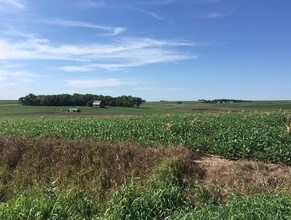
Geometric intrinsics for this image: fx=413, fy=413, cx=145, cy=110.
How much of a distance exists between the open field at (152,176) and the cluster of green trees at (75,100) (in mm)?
66940

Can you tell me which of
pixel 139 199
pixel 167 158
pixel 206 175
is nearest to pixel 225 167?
pixel 206 175

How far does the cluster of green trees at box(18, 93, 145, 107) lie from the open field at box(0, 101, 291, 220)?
2635 inches

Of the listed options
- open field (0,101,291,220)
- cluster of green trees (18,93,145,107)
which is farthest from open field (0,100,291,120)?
open field (0,101,291,220)

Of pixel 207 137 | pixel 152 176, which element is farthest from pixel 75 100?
pixel 152 176

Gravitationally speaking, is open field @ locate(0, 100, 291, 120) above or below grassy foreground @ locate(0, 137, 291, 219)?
above

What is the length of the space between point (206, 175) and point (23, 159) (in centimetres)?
647

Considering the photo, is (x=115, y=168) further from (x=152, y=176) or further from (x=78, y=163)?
(x=152, y=176)

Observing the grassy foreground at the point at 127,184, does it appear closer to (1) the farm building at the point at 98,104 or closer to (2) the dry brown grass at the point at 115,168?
(2) the dry brown grass at the point at 115,168

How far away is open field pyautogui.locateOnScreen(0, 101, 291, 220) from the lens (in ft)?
26.6

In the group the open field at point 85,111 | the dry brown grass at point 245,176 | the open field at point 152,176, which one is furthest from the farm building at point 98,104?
the dry brown grass at point 245,176

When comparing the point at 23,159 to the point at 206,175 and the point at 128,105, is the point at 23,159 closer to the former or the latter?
the point at 206,175

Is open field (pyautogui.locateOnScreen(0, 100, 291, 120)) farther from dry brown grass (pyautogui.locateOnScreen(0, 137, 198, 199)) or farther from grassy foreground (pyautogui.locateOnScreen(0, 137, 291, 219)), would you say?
grassy foreground (pyautogui.locateOnScreen(0, 137, 291, 219))

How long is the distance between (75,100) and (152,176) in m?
76.5

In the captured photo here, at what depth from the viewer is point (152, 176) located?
11.4 m
